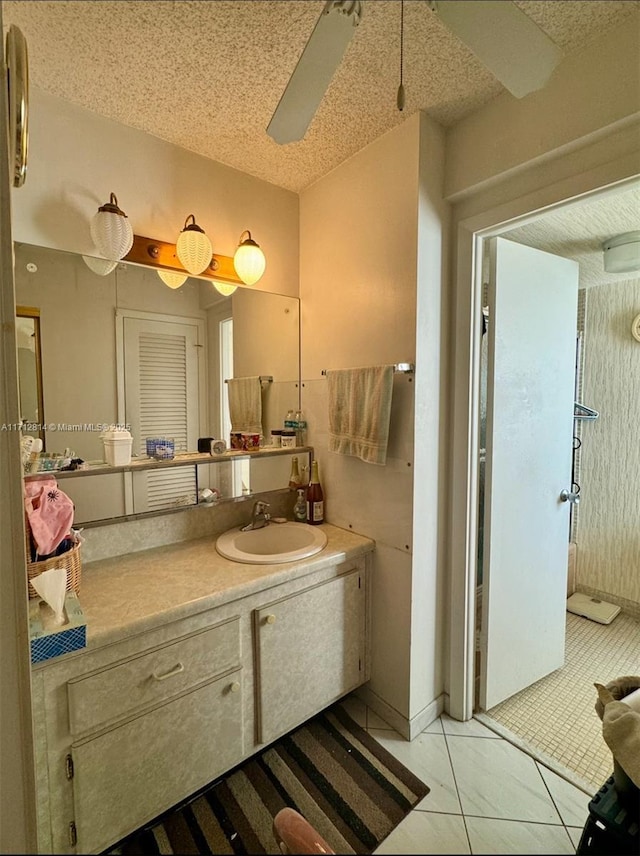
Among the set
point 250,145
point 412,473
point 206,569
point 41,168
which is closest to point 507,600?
point 412,473

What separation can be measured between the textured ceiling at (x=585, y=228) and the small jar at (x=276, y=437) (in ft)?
4.15

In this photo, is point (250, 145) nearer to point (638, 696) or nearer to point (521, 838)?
point (521, 838)

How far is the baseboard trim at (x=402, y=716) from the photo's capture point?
151cm

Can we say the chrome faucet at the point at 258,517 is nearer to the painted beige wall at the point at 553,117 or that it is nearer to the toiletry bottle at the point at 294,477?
the toiletry bottle at the point at 294,477

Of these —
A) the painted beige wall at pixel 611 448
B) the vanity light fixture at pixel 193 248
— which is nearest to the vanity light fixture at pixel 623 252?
the painted beige wall at pixel 611 448

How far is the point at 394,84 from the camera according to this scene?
1.19 meters

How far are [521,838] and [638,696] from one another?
883 millimetres

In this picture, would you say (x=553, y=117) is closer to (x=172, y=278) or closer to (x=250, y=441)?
(x=172, y=278)

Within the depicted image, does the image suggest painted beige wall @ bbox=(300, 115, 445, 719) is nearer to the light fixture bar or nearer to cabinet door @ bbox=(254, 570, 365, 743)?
cabinet door @ bbox=(254, 570, 365, 743)

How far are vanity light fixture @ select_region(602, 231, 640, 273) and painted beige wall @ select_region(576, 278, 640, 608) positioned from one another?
627 mm

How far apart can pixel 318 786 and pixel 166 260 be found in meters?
1.99

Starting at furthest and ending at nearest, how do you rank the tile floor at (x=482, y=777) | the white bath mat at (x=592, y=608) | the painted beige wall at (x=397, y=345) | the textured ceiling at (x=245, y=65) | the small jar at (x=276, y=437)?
the white bath mat at (x=592, y=608) < the small jar at (x=276, y=437) < the painted beige wall at (x=397, y=345) < the tile floor at (x=482, y=777) < the textured ceiling at (x=245, y=65)

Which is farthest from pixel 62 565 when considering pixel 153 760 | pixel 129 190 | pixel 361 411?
pixel 129 190

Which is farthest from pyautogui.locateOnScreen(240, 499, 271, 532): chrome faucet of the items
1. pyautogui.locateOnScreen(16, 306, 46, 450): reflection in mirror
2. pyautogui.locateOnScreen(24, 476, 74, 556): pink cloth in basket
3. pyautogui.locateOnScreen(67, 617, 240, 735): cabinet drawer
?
pyautogui.locateOnScreen(16, 306, 46, 450): reflection in mirror
